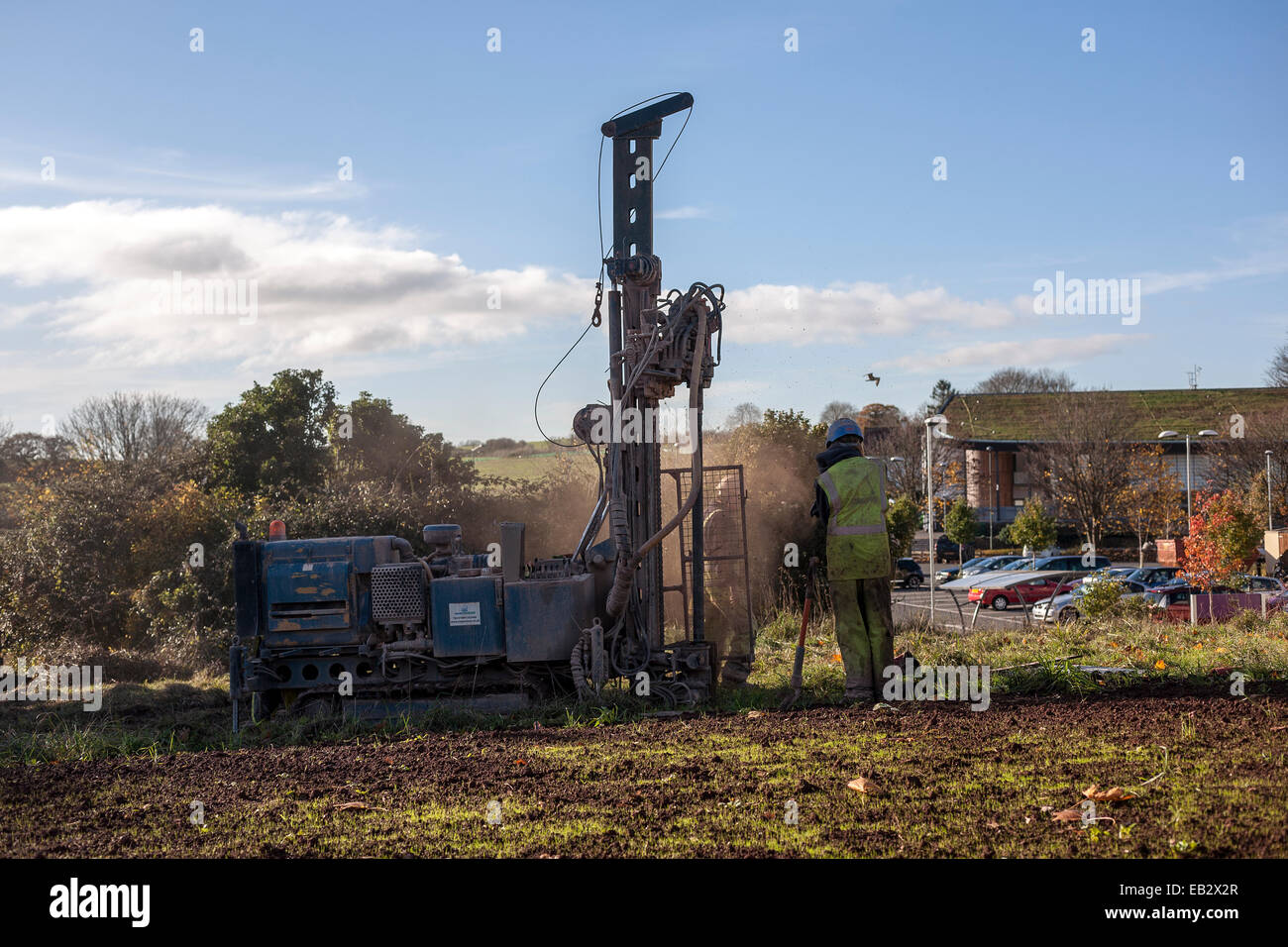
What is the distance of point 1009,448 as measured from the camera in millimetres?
65438

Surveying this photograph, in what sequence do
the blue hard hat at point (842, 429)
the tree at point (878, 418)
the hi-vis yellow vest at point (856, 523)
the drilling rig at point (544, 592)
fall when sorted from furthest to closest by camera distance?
the tree at point (878, 418) → the drilling rig at point (544, 592) → the blue hard hat at point (842, 429) → the hi-vis yellow vest at point (856, 523)

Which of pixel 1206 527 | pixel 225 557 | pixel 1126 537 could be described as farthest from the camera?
pixel 1126 537

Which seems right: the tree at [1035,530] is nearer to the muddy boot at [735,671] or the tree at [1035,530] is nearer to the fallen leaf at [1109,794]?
the muddy boot at [735,671]

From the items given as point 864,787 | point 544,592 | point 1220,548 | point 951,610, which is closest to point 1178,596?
point 1220,548

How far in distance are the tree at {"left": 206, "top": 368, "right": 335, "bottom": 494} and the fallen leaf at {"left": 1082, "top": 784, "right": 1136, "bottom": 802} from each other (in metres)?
25.3

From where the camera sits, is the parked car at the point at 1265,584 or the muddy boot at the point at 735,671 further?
the parked car at the point at 1265,584

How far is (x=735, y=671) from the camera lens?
11.2 m

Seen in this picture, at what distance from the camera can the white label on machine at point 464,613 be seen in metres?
10.5

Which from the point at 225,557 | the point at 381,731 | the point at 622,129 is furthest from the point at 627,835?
the point at 225,557

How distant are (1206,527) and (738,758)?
26.9 metres

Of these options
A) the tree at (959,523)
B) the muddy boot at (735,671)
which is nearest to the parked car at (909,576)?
the tree at (959,523)

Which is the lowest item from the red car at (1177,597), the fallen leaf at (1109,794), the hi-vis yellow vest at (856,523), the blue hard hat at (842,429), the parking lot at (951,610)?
the parking lot at (951,610)

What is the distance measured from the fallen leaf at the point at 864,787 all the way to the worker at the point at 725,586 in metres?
4.67
